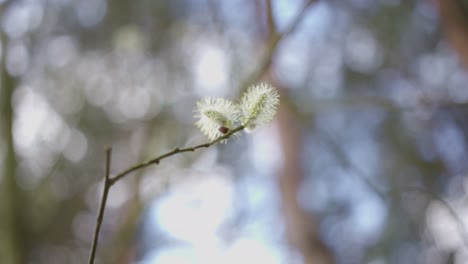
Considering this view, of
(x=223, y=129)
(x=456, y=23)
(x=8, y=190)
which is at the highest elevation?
(x=456, y=23)

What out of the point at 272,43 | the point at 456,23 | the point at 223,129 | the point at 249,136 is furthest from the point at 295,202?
the point at 223,129

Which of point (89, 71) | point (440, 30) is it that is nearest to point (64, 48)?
point (89, 71)

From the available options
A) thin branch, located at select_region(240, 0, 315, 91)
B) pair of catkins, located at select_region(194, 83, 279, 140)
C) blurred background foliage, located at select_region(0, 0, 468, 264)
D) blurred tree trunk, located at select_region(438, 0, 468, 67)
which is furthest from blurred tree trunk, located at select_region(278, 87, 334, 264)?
pair of catkins, located at select_region(194, 83, 279, 140)

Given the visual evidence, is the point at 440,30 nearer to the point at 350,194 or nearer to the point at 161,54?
the point at 350,194

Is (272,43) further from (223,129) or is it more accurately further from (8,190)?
(8,190)

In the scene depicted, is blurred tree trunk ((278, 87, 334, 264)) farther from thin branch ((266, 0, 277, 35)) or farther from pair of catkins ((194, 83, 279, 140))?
pair of catkins ((194, 83, 279, 140))

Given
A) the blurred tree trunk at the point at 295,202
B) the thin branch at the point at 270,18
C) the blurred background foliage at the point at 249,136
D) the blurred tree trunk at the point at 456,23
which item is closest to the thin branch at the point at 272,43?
the thin branch at the point at 270,18
